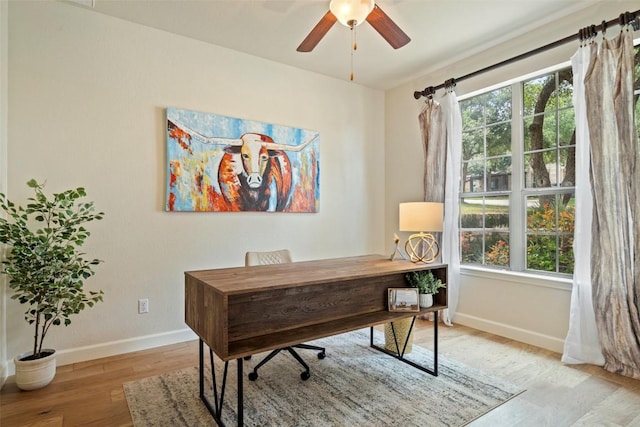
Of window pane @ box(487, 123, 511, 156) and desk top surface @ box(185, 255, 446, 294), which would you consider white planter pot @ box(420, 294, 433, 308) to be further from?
window pane @ box(487, 123, 511, 156)

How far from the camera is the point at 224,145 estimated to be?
3.32 meters

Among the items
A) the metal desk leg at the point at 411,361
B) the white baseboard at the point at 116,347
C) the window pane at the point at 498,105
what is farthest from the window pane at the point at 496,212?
the white baseboard at the point at 116,347

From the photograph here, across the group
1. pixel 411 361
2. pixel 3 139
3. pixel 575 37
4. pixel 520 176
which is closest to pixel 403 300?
pixel 411 361

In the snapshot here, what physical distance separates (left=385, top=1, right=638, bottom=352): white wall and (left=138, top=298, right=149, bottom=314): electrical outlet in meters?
3.00

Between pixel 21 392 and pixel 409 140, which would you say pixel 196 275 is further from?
pixel 409 140

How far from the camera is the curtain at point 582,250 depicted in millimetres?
2641

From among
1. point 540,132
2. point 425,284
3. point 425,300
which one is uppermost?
point 540,132

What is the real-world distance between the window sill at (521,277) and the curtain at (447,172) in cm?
16

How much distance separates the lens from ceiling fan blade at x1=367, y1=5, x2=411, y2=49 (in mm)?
2125

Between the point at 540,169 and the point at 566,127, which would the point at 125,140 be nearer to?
the point at 540,169

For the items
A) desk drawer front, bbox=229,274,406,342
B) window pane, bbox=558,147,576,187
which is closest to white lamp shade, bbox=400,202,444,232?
desk drawer front, bbox=229,274,406,342

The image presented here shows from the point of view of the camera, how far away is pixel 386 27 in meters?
2.26

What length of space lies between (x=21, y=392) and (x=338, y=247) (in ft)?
9.99

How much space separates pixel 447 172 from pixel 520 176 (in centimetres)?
68
